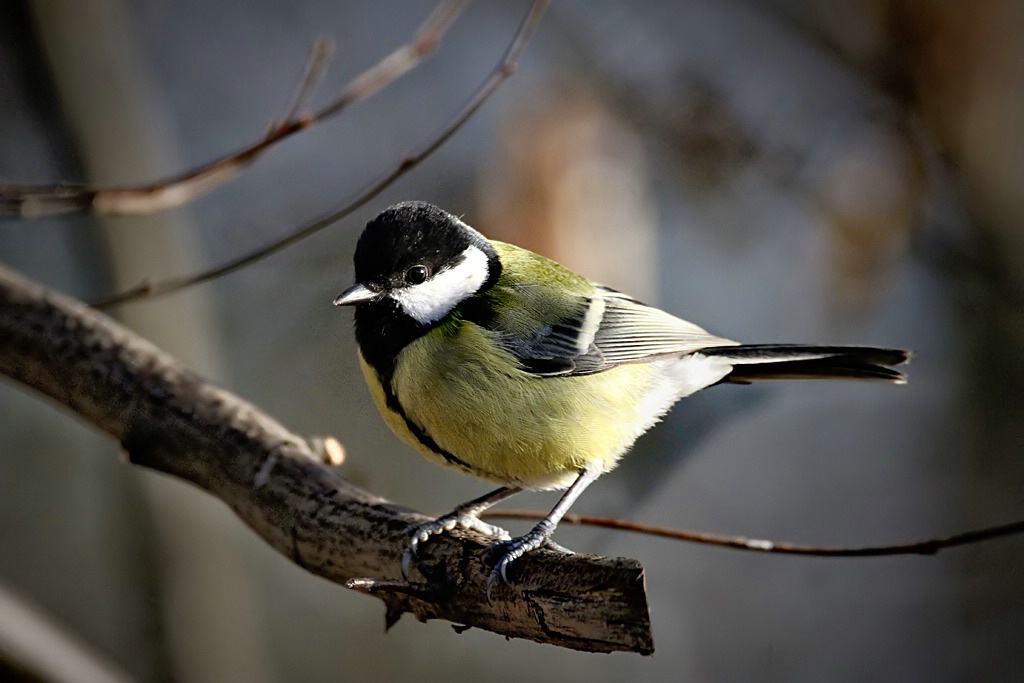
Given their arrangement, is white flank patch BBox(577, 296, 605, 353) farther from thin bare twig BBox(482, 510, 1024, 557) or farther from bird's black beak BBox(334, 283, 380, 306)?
bird's black beak BBox(334, 283, 380, 306)

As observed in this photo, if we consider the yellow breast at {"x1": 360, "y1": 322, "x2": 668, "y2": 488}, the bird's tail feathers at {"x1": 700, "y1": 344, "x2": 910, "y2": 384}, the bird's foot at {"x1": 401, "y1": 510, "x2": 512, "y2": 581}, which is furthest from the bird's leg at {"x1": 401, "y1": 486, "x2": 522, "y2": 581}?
the bird's tail feathers at {"x1": 700, "y1": 344, "x2": 910, "y2": 384}

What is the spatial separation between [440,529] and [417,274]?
0.44m

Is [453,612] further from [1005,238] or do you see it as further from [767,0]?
[767,0]

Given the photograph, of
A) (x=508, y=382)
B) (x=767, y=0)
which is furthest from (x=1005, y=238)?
(x=508, y=382)

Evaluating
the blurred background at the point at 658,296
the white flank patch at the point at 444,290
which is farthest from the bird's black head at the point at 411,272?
the blurred background at the point at 658,296

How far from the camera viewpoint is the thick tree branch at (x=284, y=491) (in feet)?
4.15

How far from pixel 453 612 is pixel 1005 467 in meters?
2.83

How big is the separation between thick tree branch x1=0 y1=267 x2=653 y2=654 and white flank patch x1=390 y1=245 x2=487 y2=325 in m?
0.37

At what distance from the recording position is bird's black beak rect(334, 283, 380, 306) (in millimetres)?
1462

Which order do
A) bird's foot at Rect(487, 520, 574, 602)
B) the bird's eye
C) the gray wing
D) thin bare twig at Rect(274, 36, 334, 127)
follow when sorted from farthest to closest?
thin bare twig at Rect(274, 36, 334, 127) < the gray wing < the bird's eye < bird's foot at Rect(487, 520, 574, 602)

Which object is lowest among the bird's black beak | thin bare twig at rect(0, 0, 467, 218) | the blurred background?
the blurred background

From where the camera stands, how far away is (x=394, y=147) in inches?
165

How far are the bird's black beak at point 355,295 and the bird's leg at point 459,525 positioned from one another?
408 millimetres

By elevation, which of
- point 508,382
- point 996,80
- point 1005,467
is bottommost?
point 1005,467
